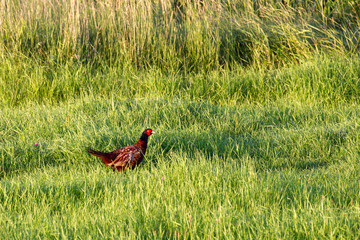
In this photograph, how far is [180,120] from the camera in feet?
16.6

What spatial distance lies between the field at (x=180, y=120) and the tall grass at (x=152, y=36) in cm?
4

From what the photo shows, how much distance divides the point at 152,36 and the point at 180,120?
8.52 feet

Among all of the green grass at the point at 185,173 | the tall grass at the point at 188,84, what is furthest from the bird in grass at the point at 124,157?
the tall grass at the point at 188,84

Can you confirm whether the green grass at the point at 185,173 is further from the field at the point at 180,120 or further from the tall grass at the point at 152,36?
the tall grass at the point at 152,36

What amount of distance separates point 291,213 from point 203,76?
4.14 metres

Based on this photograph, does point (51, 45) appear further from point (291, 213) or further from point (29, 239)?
point (291, 213)

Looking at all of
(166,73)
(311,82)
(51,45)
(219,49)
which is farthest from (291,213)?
(51,45)

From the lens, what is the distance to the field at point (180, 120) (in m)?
2.74

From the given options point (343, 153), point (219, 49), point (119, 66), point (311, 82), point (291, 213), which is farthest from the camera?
point (219, 49)

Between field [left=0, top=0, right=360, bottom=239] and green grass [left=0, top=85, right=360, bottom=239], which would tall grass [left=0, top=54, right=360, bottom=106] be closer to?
field [left=0, top=0, right=360, bottom=239]

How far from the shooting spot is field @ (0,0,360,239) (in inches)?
108

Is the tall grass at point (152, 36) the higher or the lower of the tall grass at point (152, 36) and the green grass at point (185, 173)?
the higher

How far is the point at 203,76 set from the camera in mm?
6680

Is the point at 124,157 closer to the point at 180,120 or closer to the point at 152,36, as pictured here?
the point at 180,120
